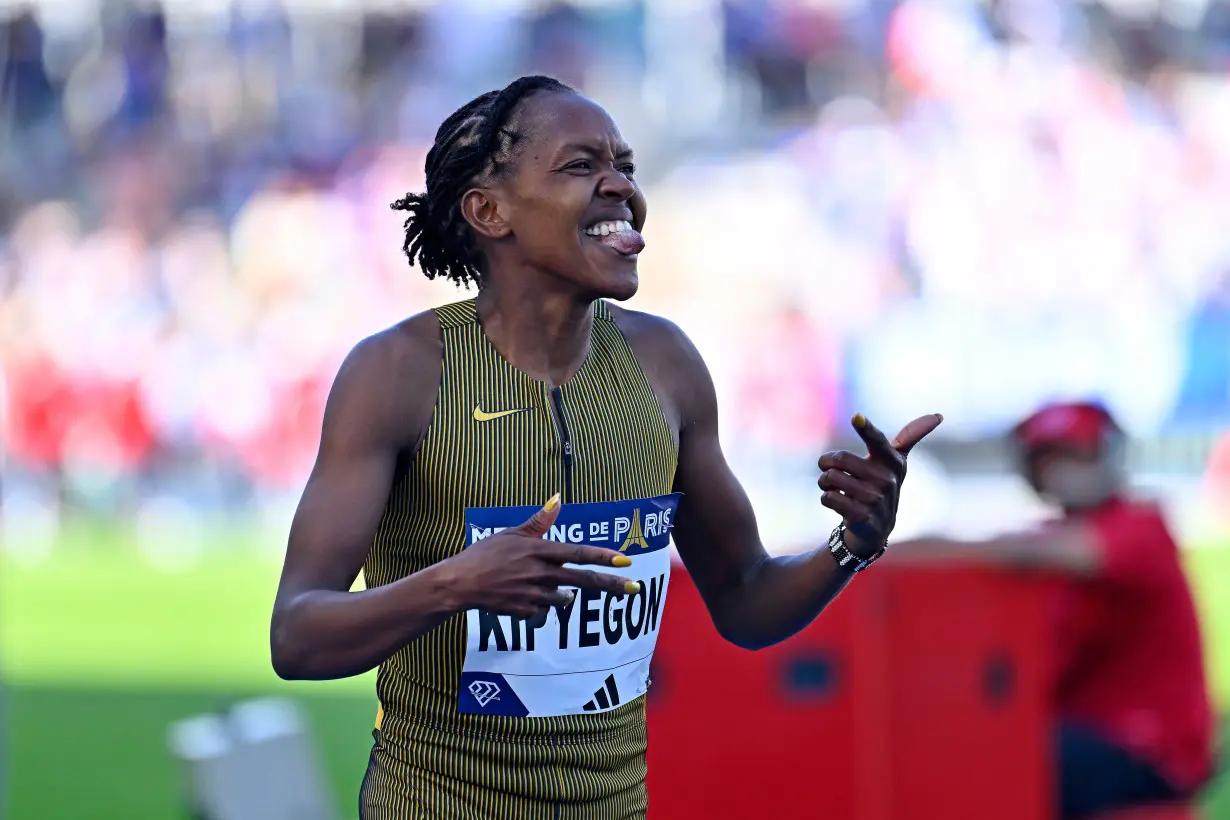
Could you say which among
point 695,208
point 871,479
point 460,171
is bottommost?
point 871,479

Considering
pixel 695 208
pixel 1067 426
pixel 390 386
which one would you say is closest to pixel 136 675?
pixel 1067 426

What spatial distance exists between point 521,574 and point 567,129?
2.77ft

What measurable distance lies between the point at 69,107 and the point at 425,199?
22415mm

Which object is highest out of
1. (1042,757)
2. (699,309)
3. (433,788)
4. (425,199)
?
(699,309)

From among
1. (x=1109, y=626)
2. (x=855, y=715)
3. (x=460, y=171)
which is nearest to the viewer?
(x=460, y=171)

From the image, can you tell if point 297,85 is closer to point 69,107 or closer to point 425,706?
point 69,107

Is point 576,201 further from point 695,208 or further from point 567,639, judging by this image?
point 695,208

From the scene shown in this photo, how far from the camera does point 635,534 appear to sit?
2.65m

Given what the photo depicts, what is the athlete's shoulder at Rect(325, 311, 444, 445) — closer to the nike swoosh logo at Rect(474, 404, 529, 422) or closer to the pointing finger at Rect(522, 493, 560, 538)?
the nike swoosh logo at Rect(474, 404, 529, 422)

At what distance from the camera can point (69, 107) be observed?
23766mm

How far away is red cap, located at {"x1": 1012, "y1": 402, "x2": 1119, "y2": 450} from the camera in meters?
5.03

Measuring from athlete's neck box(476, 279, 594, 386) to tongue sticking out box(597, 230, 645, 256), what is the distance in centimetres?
11

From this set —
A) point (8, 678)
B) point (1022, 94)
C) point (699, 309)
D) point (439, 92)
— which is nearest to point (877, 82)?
point (1022, 94)

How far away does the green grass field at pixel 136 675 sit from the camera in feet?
24.3
